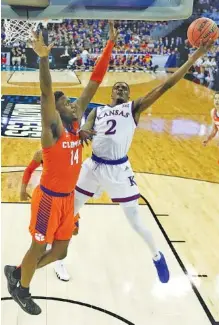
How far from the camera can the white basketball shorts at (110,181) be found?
437cm

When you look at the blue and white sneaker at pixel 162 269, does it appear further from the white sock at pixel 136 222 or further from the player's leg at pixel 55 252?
the player's leg at pixel 55 252

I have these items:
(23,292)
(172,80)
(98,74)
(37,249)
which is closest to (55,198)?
(37,249)

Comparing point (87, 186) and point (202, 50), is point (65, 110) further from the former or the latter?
point (202, 50)

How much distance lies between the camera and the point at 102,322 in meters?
3.95

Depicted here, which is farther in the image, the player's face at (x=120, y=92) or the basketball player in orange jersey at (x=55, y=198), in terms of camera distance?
the player's face at (x=120, y=92)

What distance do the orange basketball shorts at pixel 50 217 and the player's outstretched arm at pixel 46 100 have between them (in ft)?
1.35

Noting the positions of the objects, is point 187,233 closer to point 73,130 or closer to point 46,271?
point 46,271

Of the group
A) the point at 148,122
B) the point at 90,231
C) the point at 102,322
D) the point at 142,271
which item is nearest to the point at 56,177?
the point at 102,322

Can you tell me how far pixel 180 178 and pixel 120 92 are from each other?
3711mm

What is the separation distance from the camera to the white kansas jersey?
4277mm

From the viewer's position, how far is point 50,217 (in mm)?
3586

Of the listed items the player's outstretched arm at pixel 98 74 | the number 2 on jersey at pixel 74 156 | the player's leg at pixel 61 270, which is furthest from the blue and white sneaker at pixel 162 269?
the player's outstretched arm at pixel 98 74

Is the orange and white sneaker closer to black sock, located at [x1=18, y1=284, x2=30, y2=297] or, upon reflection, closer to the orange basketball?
black sock, located at [x1=18, y1=284, x2=30, y2=297]

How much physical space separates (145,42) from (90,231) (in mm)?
18527
